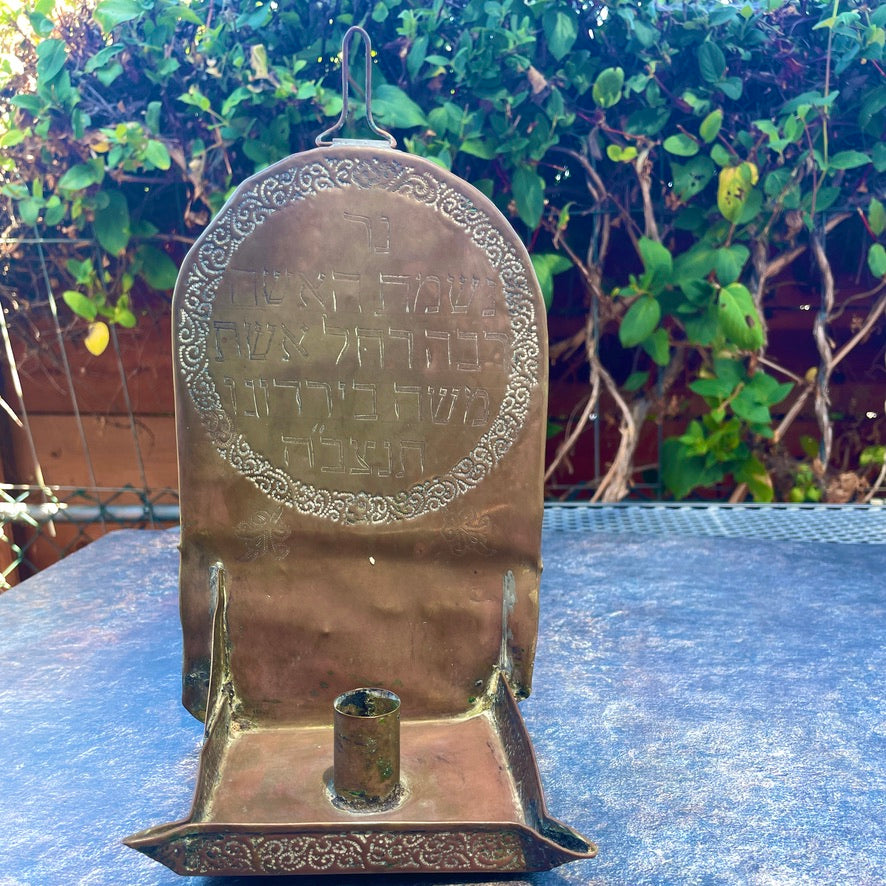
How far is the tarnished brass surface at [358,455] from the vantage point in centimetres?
94

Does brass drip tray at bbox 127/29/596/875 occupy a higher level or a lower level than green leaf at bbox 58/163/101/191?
lower

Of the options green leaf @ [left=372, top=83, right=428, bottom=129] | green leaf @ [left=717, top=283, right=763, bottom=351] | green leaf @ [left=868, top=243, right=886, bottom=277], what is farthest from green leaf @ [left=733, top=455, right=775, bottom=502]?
green leaf @ [left=372, top=83, right=428, bottom=129]

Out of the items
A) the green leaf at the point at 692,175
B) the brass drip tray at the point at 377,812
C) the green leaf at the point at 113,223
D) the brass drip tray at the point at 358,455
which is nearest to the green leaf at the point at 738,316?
the green leaf at the point at 692,175

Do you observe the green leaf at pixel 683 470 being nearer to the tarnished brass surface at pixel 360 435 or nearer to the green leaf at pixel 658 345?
the green leaf at pixel 658 345

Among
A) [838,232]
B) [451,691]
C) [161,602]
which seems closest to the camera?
[451,691]

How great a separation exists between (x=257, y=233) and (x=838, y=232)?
1866 mm

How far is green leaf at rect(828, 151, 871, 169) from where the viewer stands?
6.48ft

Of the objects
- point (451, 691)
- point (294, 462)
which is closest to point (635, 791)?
point (451, 691)

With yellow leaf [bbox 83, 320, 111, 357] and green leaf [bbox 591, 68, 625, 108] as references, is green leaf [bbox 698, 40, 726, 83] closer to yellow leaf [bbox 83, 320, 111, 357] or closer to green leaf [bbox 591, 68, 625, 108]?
green leaf [bbox 591, 68, 625, 108]

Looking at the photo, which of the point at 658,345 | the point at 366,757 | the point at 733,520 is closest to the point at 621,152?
the point at 658,345

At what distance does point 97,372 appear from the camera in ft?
7.84

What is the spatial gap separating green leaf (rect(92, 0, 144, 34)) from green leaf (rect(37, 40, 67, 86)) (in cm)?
12

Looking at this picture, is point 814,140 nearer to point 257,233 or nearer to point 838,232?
point 838,232

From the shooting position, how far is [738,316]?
6.45 ft
